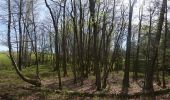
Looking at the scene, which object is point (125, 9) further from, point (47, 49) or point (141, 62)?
point (47, 49)

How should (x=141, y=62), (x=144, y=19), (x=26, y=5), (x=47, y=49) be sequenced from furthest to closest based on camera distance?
(x=47, y=49) → (x=141, y=62) → (x=26, y=5) → (x=144, y=19)

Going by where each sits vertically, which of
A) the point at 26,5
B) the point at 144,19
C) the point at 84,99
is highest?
the point at 26,5

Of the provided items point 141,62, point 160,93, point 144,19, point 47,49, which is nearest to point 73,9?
point 144,19

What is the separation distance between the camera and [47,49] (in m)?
89.6

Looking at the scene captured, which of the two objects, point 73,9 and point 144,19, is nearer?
point 73,9

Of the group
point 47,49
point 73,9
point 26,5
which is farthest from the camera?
point 47,49

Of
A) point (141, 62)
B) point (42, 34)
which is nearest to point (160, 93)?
point (141, 62)

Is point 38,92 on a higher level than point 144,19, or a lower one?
lower

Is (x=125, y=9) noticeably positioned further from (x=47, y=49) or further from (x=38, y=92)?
(x=47, y=49)

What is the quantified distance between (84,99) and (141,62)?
186 ft

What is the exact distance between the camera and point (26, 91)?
78.9 feet

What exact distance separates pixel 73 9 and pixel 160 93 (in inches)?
780

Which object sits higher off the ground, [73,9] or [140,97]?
[73,9]

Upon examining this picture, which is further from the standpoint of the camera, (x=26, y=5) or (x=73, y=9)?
(x=26, y=5)
